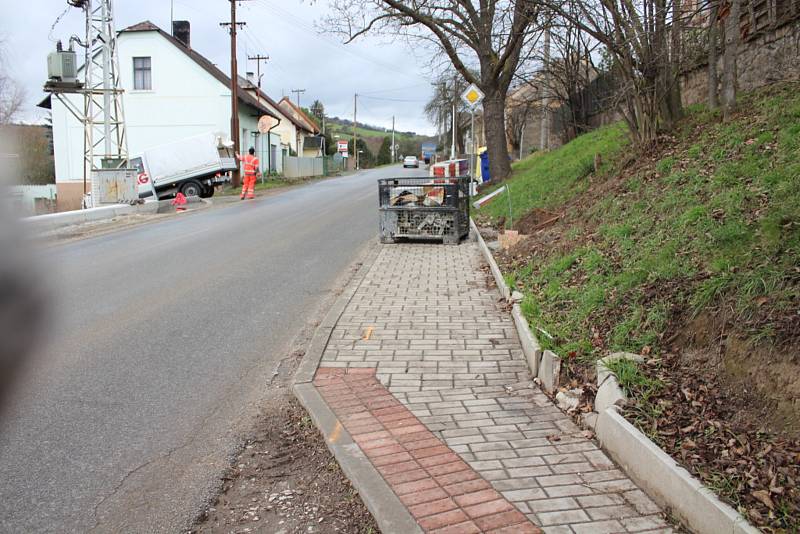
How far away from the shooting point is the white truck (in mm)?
27016

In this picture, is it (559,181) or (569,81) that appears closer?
(559,181)

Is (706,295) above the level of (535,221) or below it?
below

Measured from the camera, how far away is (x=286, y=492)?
3.69m

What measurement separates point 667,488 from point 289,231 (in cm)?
1297

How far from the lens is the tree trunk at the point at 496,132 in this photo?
2073 cm

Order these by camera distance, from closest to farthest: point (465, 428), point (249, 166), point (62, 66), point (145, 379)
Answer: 1. point (465, 428)
2. point (145, 379)
3. point (62, 66)
4. point (249, 166)

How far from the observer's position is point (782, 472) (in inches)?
116

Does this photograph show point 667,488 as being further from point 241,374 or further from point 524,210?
point 524,210

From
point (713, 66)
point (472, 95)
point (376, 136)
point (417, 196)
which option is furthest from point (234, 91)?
point (376, 136)

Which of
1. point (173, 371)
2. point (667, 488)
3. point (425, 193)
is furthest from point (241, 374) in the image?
point (425, 193)

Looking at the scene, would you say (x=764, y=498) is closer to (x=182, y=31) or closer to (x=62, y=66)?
(x=62, y=66)

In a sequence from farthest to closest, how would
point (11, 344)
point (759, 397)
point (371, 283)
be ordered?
1. point (371, 283)
2. point (759, 397)
3. point (11, 344)

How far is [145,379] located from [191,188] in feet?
78.4

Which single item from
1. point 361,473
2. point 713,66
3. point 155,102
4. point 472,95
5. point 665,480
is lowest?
point 361,473
